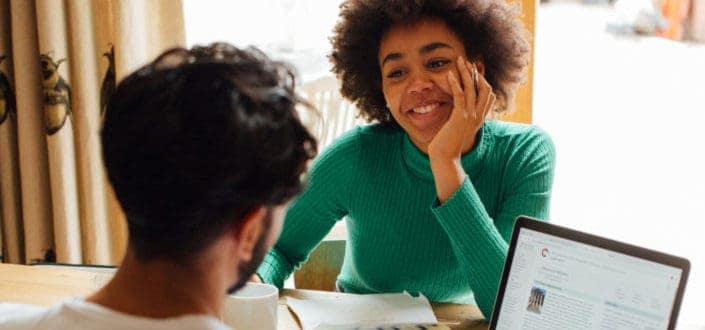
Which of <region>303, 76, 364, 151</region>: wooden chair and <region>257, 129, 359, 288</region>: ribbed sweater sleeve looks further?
<region>303, 76, 364, 151</region>: wooden chair

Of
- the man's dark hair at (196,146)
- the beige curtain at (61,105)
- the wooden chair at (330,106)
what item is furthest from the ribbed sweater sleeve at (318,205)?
Result: the wooden chair at (330,106)

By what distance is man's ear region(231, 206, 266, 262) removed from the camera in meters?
0.70

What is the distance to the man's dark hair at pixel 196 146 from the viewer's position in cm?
64

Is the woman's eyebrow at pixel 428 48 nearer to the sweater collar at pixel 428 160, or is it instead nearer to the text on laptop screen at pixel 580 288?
the sweater collar at pixel 428 160

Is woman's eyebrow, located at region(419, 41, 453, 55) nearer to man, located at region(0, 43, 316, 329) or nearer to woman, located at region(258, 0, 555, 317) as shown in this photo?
woman, located at region(258, 0, 555, 317)

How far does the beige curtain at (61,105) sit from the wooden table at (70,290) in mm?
645

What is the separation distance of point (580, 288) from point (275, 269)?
2.01 ft

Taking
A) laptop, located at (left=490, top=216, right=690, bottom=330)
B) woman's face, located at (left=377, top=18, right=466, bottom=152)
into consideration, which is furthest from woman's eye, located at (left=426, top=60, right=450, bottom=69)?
laptop, located at (left=490, top=216, right=690, bottom=330)

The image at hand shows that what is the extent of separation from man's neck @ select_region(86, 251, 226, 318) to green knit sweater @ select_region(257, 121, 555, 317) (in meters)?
0.77

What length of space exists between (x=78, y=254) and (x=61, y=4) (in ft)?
2.25

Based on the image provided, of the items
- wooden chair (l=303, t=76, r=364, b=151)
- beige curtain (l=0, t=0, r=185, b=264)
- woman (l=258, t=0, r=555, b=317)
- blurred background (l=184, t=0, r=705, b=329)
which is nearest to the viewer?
woman (l=258, t=0, r=555, b=317)

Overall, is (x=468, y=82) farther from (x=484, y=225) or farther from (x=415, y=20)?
(x=484, y=225)

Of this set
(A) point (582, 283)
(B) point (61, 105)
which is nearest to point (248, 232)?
(A) point (582, 283)

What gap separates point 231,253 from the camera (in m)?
0.72
